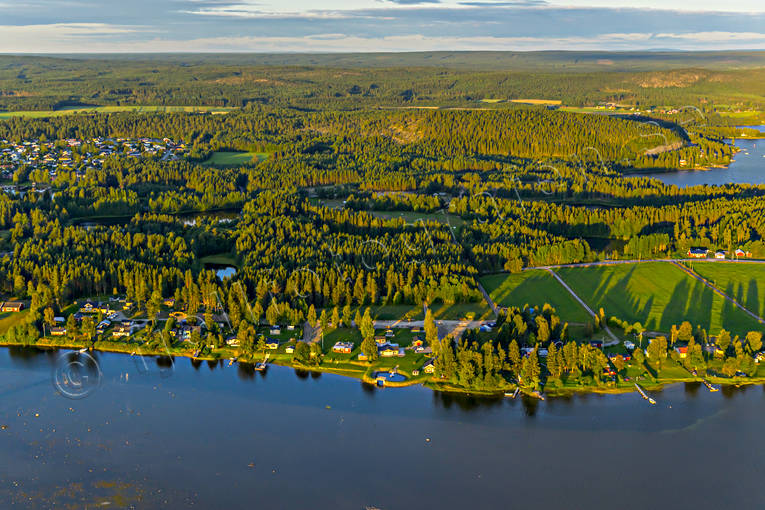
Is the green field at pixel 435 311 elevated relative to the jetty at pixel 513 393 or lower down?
elevated

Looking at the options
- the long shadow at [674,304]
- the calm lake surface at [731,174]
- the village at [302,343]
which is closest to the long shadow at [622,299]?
the long shadow at [674,304]

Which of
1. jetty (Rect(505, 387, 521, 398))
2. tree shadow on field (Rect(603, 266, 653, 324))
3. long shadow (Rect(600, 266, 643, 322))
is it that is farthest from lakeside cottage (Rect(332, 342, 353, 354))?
long shadow (Rect(600, 266, 643, 322))

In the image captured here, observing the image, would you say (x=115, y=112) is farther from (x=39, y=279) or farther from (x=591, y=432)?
(x=591, y=432)

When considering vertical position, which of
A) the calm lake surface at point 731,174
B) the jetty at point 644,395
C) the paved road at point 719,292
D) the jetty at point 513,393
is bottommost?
the jetty at point 513,393

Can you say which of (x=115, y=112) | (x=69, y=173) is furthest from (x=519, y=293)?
(x=115, y=112)

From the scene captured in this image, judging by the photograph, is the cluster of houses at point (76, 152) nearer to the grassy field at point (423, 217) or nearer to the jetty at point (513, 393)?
the grassy field at point (423, 217)

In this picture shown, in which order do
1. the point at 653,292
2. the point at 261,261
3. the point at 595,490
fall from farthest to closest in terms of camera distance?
the point at 261,261, the point at 653,292, the point at 595,490

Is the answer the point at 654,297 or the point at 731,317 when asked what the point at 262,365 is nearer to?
the point at 654,297

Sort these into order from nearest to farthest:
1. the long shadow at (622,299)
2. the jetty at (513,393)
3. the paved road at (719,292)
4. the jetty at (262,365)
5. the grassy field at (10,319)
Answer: the jetty at (513,393) → the jetty at (262,365) → the paved road at (719,292) → the grassy field at (10,319) → the long shadow at (622,299)
